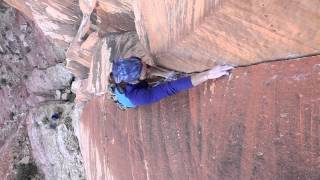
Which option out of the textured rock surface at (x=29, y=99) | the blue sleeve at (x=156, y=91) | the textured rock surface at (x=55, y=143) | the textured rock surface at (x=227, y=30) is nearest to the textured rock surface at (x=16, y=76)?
the textured rock surface at (x=29, y=99)

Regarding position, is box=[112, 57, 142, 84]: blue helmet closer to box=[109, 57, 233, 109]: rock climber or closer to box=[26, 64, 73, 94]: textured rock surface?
box=[109, 57, 233, 109]: rock climber

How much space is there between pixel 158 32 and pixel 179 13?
666 millimetres

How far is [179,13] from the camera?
512 cm

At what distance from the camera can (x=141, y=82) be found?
17.8ft

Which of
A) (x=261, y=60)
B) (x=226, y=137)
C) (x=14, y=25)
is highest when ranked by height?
(x=14, y=25)

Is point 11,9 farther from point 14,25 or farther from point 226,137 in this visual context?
point 226,137

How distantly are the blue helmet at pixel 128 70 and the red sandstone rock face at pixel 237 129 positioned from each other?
0.57 m

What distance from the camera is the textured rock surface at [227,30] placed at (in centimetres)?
396

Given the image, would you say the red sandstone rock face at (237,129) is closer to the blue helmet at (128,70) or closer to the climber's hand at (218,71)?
the climber's hand at (218,71)

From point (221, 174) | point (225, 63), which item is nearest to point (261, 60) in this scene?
point (225, 63)

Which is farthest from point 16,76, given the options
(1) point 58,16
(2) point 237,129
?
(2) point 237,129

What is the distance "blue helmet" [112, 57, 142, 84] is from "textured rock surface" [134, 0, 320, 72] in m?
0.47

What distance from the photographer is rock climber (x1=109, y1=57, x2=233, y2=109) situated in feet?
16.7

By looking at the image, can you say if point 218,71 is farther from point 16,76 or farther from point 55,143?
point 16,76
